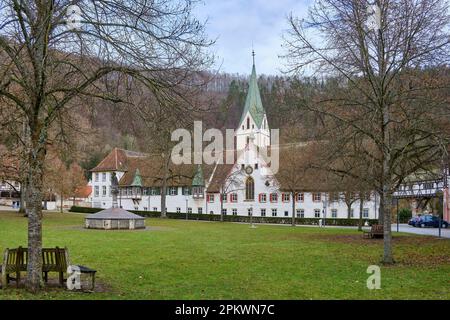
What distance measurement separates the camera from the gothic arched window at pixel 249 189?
71438mm

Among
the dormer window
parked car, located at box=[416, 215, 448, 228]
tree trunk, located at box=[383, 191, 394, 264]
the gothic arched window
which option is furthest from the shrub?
tree trunk, located at box=[383, 191, 394, 264]

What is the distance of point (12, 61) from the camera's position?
10.5 meters

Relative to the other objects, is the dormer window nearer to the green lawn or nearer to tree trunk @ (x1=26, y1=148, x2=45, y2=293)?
the green lawn

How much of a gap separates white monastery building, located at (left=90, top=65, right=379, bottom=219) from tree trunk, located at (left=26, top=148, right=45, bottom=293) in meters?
48.5

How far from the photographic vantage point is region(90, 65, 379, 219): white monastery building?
6606 centimetres

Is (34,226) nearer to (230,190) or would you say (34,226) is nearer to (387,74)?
(387,74)

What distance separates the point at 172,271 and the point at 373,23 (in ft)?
31.6

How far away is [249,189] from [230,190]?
3000mm

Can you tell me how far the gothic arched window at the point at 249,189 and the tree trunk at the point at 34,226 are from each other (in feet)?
200

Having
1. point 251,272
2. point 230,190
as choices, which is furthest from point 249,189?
point 251,272

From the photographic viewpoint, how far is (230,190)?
7012cm
